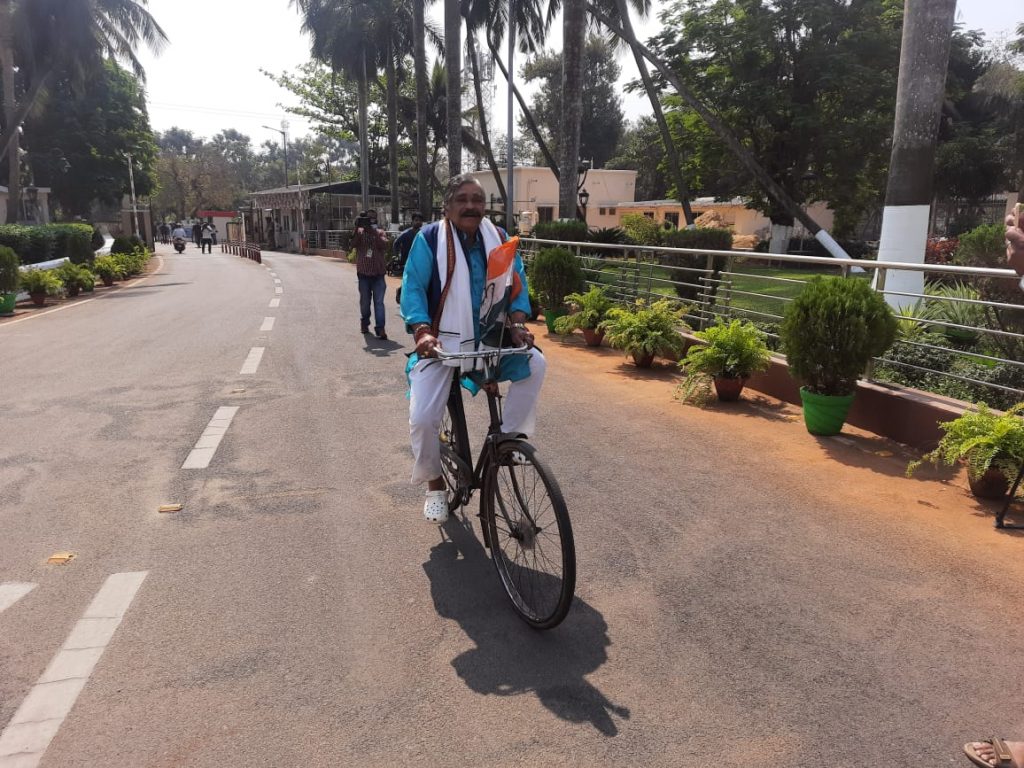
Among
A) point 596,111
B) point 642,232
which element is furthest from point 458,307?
point 596,111

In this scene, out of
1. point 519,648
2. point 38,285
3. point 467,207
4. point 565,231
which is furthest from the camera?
point 38,285

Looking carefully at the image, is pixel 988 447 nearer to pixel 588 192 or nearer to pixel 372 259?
pixel 372 259

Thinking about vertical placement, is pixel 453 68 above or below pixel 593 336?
above

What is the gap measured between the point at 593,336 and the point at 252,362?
469 cm

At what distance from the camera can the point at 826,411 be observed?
627cm

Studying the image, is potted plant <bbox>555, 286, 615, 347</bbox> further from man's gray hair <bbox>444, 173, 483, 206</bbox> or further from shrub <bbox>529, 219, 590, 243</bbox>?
man's gray hair <bbox>444, 173, 483, 206</bbox>

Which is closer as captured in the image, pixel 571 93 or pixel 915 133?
pixel 915 133

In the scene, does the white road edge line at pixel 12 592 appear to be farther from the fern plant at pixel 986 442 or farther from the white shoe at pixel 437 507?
the fern plant at pixel 986 442

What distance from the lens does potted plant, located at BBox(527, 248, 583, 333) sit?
12.2 metres

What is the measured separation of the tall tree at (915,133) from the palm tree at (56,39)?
2789 centimetres

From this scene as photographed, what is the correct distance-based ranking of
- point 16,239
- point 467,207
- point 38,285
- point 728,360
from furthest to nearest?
point 16,239
point 38,285
point 728,360
point 467,207

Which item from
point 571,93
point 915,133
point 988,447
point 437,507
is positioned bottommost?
point 437,507

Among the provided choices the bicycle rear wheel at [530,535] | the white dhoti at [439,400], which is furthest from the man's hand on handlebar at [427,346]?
the bicycle rear wheel at [530,535]

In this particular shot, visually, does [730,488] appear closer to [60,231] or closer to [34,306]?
[34,306]
